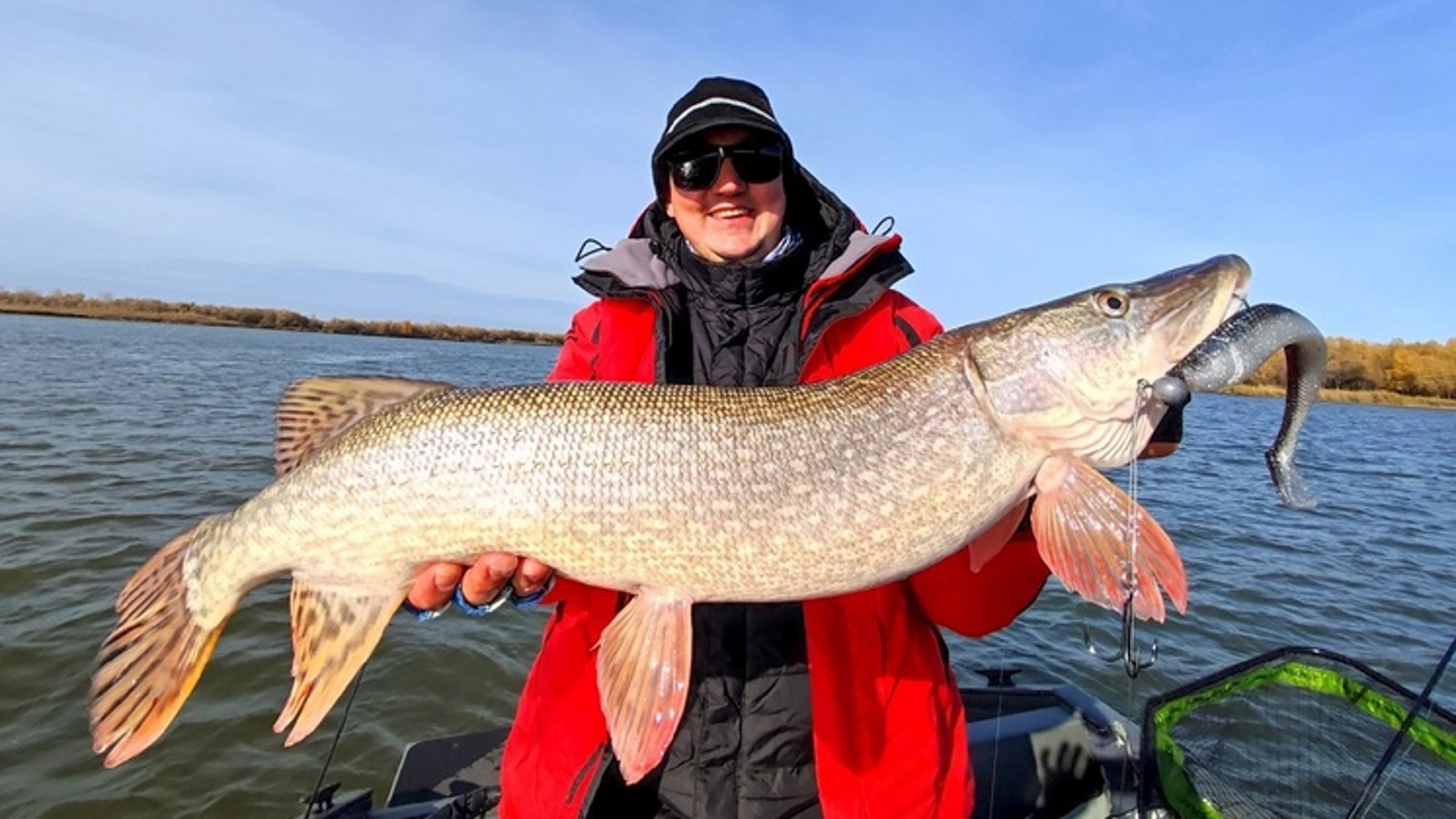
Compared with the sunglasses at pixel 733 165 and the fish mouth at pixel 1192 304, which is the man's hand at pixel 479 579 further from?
the fish mouth at pixel 1192 304

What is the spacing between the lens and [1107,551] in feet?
7.16

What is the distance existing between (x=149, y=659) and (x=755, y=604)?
189 cm

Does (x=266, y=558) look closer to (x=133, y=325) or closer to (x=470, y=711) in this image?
(x=470, y=711)

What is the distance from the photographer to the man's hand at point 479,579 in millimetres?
2254

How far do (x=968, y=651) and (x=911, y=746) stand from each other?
4.98 meters

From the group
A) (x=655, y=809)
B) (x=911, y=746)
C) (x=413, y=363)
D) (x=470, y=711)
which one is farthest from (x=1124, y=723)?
(x=413, y=363)

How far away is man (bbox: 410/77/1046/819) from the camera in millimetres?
2156

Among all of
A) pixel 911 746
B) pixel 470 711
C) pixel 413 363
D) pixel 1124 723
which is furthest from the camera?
pixel 413 363

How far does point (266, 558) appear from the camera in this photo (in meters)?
2.36

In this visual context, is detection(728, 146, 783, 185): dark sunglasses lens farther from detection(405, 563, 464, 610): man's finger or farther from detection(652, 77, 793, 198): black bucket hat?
detection(405, 563, 464, 610): man's finger

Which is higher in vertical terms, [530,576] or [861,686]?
[530,576]

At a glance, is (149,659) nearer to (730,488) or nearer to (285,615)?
(730,488)

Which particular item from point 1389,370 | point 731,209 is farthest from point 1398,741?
point 1389,370

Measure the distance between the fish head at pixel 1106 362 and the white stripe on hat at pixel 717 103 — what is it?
112 cm
